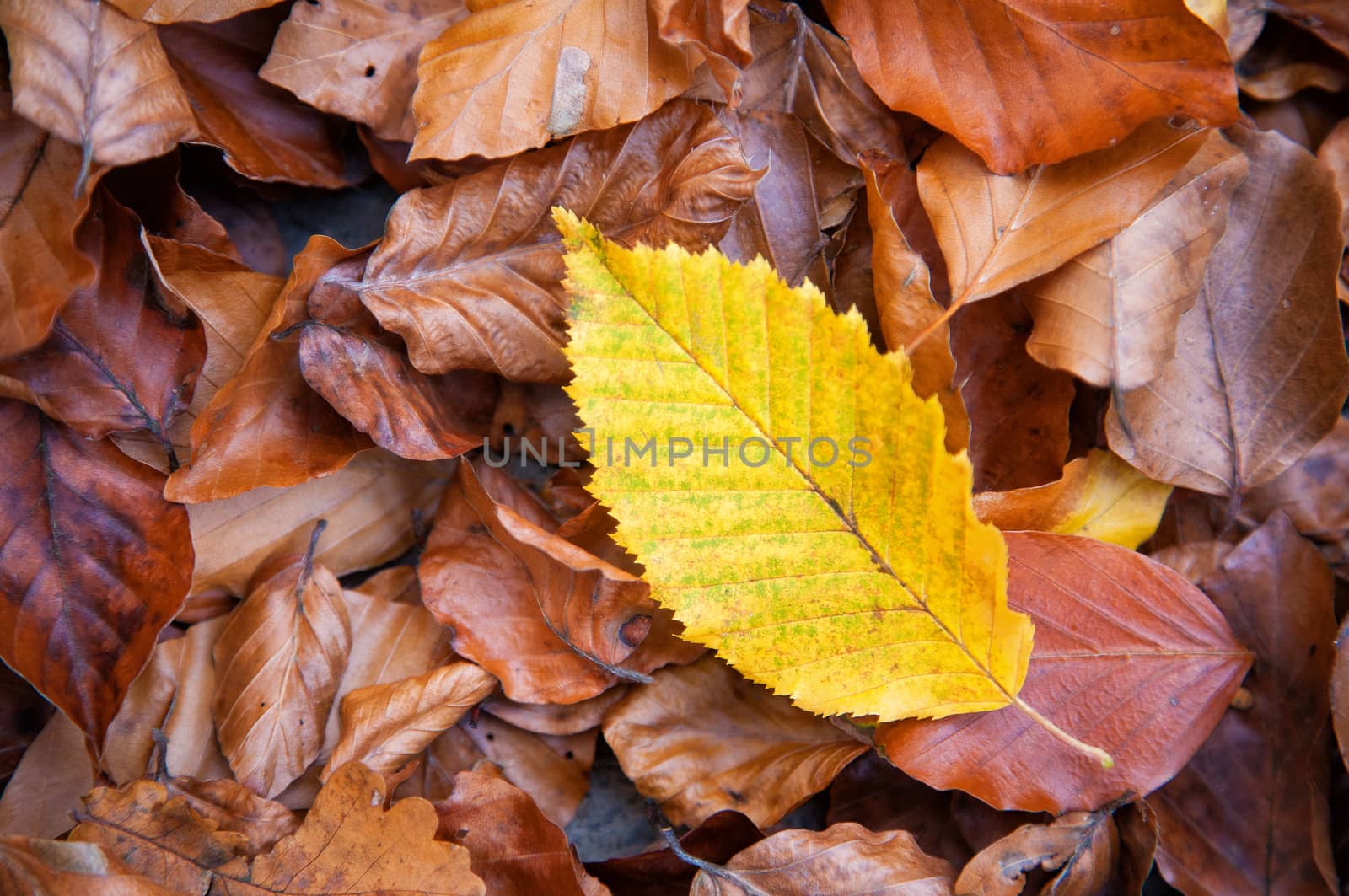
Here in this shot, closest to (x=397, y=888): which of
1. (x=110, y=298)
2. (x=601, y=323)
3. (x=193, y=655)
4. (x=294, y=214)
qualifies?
(x=193, y=655)

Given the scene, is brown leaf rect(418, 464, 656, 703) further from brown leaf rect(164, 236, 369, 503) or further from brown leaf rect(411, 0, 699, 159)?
brown leaf rect(411, 0, 699, 159)

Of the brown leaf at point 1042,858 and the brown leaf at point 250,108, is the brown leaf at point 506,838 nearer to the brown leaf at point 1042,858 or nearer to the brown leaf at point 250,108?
the brown leaf at point 1042,858

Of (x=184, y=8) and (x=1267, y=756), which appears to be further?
(x=1267, y=756)

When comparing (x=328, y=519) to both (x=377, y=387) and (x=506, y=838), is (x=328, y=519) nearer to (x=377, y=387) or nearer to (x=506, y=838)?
(x=377, y=387)

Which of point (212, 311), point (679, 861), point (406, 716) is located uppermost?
point (212, 311)

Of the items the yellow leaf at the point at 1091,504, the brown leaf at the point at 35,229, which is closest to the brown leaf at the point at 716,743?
the yellow leaf at the point at 1091,504

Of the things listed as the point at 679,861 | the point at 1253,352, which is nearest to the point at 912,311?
the point at 1253,352

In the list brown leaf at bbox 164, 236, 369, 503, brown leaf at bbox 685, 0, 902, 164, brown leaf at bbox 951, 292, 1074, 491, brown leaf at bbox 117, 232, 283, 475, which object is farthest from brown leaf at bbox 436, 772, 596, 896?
brown leaf at bbox 685, 0, 902, 164
